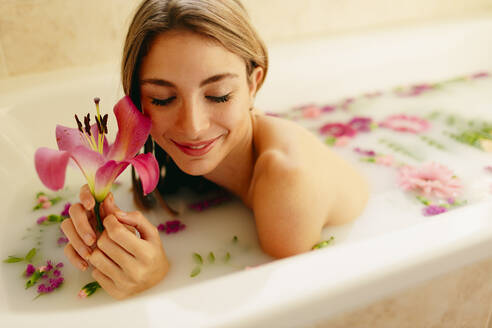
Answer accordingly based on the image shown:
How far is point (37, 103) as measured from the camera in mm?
1364

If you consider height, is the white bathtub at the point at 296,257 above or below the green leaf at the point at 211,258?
above

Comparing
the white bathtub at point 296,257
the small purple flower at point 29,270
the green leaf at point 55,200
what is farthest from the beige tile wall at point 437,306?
the green leaf at point 55,200

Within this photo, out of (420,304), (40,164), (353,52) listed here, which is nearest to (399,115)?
(353,52)

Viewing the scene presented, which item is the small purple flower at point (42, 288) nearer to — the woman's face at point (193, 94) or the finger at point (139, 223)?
the finger at point (139, 223)

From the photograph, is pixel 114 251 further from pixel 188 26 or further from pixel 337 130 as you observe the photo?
pixel 337 130

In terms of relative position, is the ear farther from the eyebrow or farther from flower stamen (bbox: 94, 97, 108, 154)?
flower stamen (bbox: 94, 97, 108, 154)

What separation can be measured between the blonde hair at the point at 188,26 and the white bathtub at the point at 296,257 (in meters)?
0.24

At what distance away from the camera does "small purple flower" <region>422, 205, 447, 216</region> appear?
1.23 metres

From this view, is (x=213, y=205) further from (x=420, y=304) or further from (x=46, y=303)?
(x=420, y=304)

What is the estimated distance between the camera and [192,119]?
0.82m

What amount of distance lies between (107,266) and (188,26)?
477 mm

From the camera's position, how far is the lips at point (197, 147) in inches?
36.0

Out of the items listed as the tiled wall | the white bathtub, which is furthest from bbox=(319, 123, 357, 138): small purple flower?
the tiled wall

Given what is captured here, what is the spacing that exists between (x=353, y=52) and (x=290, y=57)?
11.1 inches
